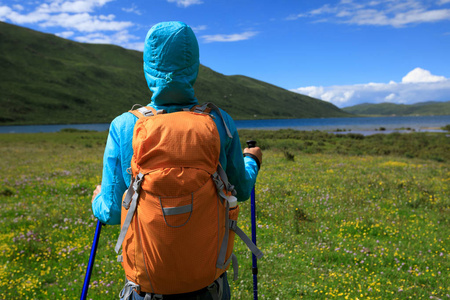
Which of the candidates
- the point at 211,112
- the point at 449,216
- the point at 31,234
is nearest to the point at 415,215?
the point at 449,216

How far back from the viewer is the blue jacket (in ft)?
7.59

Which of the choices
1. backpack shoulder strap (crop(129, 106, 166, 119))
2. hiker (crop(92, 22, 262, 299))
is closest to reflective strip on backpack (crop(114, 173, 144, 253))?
hiker (crop(92, 22, 262, 299))

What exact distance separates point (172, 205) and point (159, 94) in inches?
35.1

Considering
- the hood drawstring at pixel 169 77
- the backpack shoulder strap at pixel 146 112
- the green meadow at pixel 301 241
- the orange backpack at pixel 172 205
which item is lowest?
the green meadow at pixel 301 241

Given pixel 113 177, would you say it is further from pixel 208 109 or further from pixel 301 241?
pixel 301 241

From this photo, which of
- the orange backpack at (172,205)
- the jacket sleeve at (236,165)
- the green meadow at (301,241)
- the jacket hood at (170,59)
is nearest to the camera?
the orange backpack at (172,205)

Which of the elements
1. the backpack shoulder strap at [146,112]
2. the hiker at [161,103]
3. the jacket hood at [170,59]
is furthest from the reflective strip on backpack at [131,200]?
the jacket hood at [170,59]

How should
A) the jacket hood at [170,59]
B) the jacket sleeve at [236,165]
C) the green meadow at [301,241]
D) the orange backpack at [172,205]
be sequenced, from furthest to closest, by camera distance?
the green meadow at [301,241], the jacket sleeve at [236,165], the jacket hood at [170,59], the orange backpack at [172,205]

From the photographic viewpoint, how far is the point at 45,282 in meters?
6.54

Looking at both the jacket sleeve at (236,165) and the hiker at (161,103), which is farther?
the jacket sleeve at (236,165)

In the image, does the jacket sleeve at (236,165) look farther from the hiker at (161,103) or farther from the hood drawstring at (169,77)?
the hood drawstring at (169,77)

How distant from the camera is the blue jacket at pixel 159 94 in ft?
7.59

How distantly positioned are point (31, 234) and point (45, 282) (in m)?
2.47

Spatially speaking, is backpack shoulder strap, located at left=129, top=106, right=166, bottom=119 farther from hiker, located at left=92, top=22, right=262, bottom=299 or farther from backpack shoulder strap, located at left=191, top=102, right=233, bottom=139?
backpack shoulder strap, located at left=191, top=102, right=233, bottom=139
